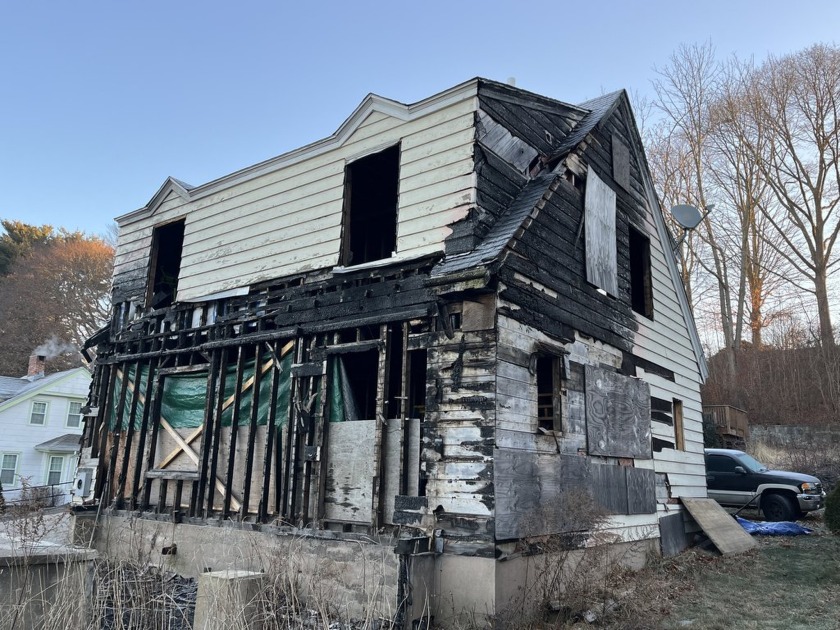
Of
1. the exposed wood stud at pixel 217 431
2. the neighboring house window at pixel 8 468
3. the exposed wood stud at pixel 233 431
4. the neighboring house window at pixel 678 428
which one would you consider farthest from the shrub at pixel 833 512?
the neighboring house window at pixel 8 468

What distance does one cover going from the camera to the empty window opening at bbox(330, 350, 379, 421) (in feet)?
28.2

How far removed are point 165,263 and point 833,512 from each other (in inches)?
528

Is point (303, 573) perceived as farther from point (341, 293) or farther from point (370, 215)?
point (370, 215)

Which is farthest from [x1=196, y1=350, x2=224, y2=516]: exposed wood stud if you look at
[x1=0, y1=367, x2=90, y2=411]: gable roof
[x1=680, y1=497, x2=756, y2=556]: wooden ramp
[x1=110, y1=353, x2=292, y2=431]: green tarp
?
[x1=0, y1=367, x2=90, y2=411]: gable roof

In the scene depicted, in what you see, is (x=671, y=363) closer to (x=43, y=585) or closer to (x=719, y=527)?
(x=719, y=527)

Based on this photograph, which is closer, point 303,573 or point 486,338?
point 486,338

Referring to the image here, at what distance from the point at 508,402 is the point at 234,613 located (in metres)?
3.60

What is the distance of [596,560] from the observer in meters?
7.67

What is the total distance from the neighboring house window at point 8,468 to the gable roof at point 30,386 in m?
2.15

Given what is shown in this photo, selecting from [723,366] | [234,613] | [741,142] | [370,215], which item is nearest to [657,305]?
[370,215]

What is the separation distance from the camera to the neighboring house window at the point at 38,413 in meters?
29.1

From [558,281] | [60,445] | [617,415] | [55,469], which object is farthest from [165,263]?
[55,469]

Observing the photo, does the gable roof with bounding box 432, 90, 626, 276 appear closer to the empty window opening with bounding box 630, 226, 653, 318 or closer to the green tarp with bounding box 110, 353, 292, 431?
the empty window opening with bounding box 630, 226, 653, 318

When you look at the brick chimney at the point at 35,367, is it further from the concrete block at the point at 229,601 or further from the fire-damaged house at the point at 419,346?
the concrete block at the point at 229,601
